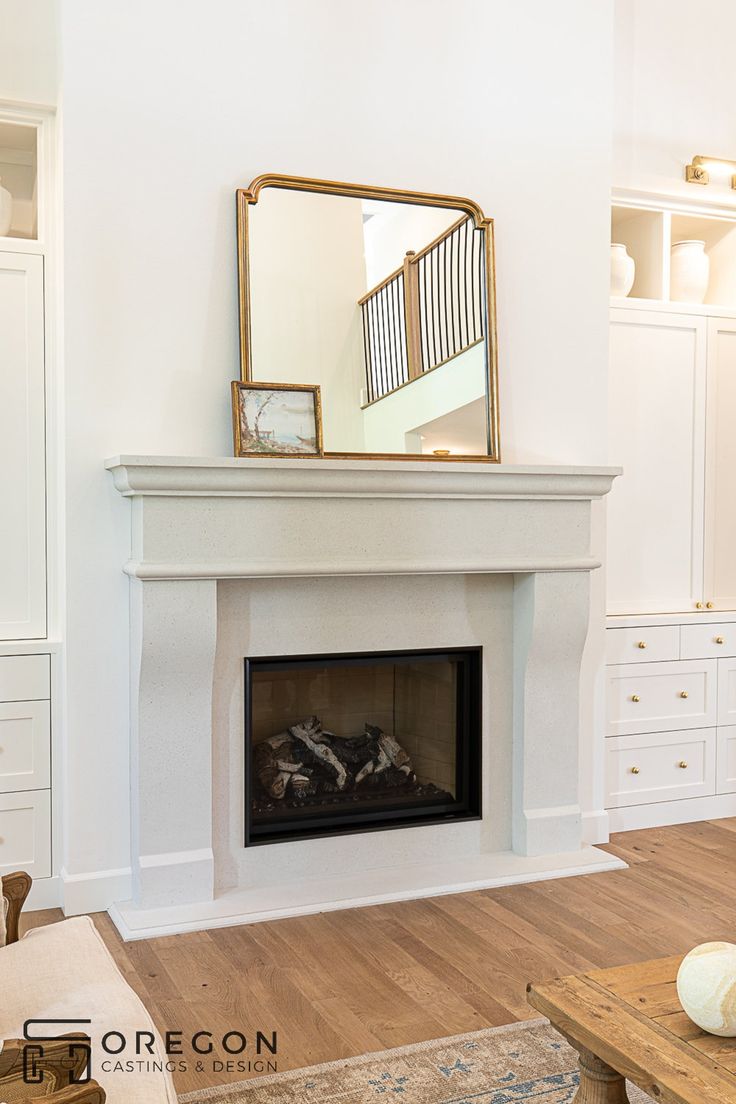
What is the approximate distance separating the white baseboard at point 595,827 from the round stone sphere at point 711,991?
220 cm

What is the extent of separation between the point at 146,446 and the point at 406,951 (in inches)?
65.4

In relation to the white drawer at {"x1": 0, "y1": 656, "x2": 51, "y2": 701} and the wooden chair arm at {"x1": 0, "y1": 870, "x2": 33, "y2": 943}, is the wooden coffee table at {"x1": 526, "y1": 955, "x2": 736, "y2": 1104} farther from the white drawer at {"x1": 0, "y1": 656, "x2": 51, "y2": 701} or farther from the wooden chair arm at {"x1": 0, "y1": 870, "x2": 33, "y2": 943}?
the white drawer at {"x1": 0, "y1": 656, "x2": 51, "y2": 701}

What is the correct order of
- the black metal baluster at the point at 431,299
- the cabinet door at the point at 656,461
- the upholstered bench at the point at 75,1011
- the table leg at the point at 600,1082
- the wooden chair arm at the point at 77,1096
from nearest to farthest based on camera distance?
the wooden chair arm at the point at 77,1096 → the upholstered bench at the point at 75,1011 → the table leg at the point at 600,1082 → the black metal baluster at the point at 431,299 → the cabinet door at the point at 656,461

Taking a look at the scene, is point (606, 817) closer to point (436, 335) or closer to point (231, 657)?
point (231, 657)

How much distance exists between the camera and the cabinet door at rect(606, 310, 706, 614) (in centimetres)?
411

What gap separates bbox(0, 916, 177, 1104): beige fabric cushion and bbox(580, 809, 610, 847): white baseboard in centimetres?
233

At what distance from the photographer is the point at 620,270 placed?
410 centimetres

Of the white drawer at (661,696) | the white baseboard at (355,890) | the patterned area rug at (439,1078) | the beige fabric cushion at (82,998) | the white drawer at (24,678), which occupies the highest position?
the white drawer at (24,678)

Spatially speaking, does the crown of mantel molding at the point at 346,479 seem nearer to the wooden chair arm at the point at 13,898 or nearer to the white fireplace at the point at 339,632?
the white fireplace at the point at 339,632

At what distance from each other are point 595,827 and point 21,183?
308 cm

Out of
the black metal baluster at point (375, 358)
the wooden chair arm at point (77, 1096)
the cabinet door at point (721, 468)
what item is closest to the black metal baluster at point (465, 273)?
the black metal baluster at point (375, 358)

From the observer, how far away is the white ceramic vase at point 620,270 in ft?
13.4

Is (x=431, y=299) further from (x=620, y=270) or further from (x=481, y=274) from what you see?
(x=620, y=270)

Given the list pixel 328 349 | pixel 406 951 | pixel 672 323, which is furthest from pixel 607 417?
pixel 406 951
